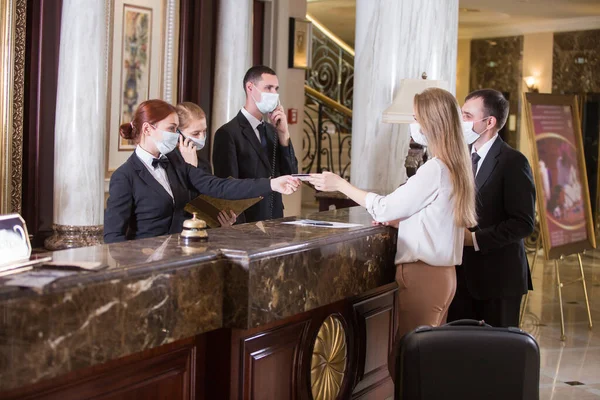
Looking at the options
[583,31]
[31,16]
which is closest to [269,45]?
[31,16]

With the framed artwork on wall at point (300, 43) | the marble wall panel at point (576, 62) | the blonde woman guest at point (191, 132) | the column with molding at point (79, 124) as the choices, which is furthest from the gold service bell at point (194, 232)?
the marble wall panel at point (576, 62)

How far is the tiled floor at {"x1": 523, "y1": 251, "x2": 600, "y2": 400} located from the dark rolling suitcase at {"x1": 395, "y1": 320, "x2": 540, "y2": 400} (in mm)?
2416

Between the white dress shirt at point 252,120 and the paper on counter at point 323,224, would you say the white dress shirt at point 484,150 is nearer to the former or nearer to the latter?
the paper on counter at point 323,224

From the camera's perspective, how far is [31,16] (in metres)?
6.75

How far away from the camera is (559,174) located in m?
7.57

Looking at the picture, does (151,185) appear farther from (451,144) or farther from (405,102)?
(405,102)

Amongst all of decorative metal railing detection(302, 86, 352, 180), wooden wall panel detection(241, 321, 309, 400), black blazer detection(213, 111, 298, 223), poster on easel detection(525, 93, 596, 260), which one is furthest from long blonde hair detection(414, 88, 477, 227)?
decorative metal railing detection(302, 86, 352, 180)

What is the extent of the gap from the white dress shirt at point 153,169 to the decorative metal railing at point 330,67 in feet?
34.3

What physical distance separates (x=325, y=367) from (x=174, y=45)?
16.2 feet

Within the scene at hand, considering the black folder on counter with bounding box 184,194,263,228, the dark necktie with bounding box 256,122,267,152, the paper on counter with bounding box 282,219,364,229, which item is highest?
the dark necktie with bounding box 256,122,267,152

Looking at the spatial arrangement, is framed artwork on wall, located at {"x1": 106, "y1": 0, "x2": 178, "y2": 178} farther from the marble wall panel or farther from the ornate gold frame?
the marble wall panel

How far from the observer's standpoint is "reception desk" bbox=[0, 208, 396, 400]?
2.35m

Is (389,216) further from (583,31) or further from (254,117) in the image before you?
(583,31)

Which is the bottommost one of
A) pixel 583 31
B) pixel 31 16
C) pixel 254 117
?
pixel 254 117
